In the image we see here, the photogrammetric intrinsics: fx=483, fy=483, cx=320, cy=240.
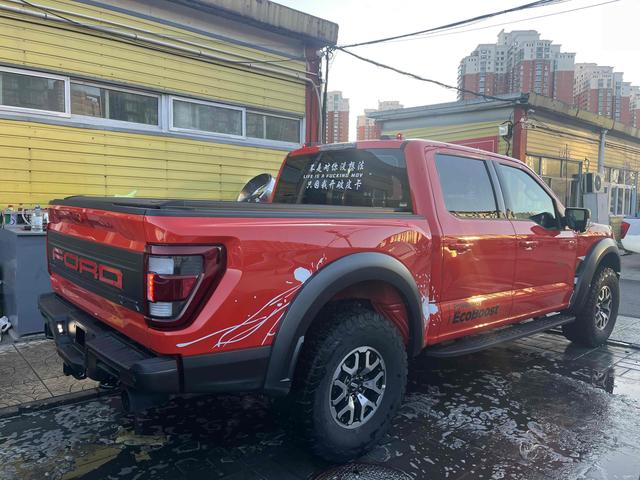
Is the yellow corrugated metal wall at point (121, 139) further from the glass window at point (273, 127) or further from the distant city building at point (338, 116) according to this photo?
the distant city building at point (338, 116)

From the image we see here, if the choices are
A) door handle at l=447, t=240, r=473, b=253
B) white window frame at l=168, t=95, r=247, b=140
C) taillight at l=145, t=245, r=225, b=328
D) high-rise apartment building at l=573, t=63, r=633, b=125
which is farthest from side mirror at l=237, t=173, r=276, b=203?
high-rise apartment building at l=573, t=63, r=633, b=125

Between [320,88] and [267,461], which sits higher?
[320,88]

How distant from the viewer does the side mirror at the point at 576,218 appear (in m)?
4.52

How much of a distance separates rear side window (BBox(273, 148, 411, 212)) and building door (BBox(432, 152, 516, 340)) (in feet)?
0.94

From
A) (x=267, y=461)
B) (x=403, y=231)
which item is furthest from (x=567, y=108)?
(x=267, y=461)

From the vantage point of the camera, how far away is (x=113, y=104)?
6.49 meters

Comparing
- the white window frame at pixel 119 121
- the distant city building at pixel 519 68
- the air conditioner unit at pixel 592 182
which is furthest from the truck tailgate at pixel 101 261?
the air conditioner unit at pixel 592 182

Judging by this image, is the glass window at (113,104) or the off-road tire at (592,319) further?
the glass window at (113,104)

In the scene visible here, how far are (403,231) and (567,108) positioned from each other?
12.7 m

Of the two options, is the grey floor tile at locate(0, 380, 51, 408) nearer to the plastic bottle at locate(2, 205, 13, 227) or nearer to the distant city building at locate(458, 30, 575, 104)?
the plastic bottle at locate(2, 205, 13, 227)

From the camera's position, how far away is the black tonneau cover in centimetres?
212

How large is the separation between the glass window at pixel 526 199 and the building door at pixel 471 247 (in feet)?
0.65

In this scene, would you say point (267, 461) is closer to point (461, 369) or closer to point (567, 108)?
point (461, 369)

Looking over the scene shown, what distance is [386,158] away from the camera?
3494mm
